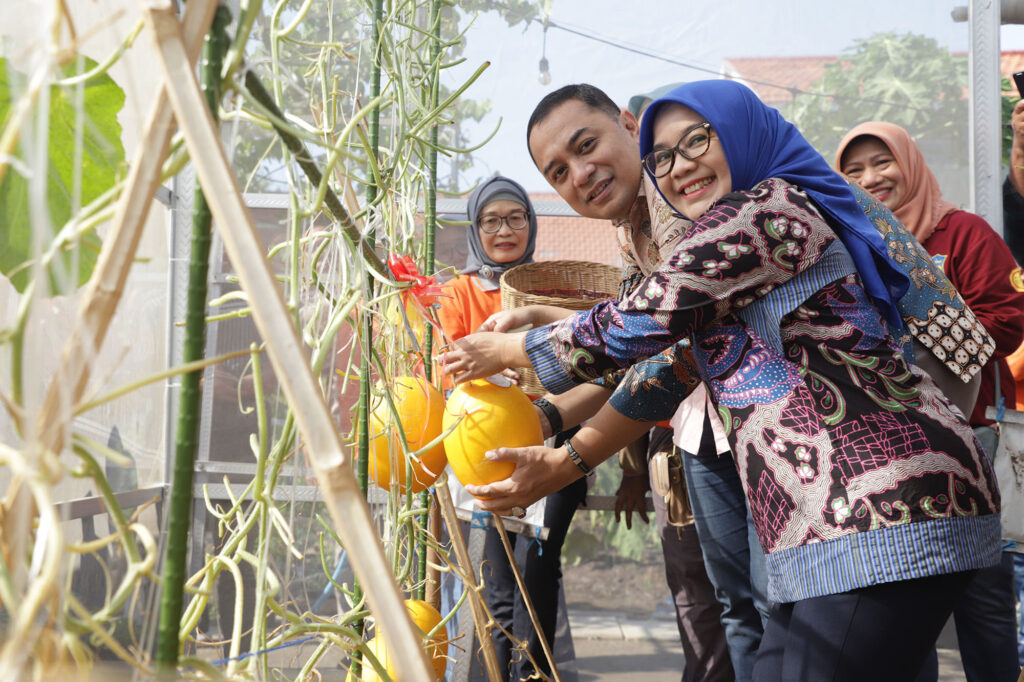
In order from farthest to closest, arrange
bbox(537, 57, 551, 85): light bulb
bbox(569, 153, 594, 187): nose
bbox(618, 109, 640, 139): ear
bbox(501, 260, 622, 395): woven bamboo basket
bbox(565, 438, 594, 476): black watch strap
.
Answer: bbox(537, 57, 551, 85): light bulb < bbox(501, 260, 622, 395): woven bamboo basket < bbox(618, 109, 640, 139): ear < bbox(569, 153, 594, 187): nose < bbox(565, 438, 594, 476): black watch strap

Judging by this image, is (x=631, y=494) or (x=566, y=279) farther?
(x=631, y=494)

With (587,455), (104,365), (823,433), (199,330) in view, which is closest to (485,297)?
(587,455)

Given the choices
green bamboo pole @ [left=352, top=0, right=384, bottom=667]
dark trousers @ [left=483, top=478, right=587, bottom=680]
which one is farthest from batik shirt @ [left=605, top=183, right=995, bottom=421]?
dark trousers @ [left=483, top=478, right=587, bottom=680]

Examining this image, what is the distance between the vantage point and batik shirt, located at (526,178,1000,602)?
2.95 feet

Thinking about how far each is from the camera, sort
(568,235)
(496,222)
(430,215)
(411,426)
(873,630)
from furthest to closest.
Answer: (568,235)
(496,222)
(430,215)
(411,426)
(873,630)

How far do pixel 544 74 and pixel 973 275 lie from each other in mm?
1769

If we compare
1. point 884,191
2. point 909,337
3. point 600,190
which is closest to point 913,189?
point 884,191

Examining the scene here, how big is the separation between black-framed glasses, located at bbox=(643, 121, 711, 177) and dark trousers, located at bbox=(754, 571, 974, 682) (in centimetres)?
58

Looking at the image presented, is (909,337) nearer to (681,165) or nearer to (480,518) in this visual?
(681,165)

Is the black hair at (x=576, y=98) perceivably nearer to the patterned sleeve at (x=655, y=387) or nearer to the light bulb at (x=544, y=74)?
the patterned sleeve at (x=655, y=387)

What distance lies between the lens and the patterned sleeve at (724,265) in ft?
3.13

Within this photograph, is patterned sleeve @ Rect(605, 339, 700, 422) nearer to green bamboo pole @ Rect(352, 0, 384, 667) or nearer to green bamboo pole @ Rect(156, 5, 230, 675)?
green bamboo pole @ Rect(352, 0, 384, 667)

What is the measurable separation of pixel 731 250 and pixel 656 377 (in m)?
0.41

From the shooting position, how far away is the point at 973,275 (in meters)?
1.93
